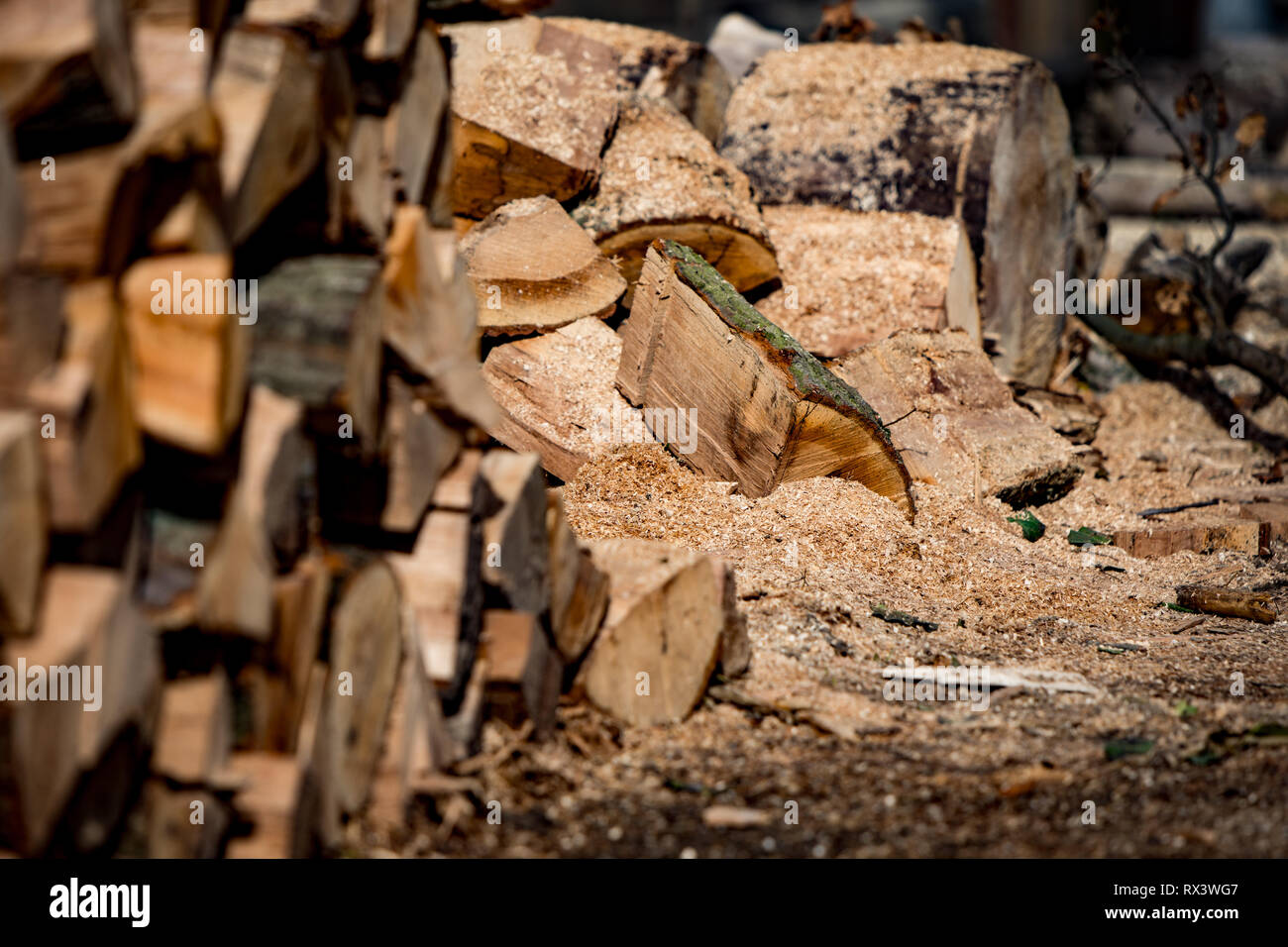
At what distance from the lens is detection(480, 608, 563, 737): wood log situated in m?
2.38

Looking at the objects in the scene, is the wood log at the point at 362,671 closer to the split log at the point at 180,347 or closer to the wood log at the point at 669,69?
the split log at the point at 180,347

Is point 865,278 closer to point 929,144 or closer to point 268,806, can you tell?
point 929,144

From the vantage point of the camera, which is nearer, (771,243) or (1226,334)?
(771,243)

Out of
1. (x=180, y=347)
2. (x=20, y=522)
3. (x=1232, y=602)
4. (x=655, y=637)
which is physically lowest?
(x=1232, y=602)

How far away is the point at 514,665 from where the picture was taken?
2.37 metres

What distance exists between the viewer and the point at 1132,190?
398 inches

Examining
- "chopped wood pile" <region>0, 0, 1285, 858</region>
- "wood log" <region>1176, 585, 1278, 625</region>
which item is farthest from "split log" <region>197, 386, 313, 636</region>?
"wood log" <region>1176, 585, 1278, 625</region>

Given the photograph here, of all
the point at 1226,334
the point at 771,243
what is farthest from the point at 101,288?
the point at 1226,334

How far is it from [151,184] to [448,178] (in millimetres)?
926

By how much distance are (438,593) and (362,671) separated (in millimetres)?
242

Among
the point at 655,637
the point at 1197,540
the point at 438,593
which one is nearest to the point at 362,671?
the point at 438,593

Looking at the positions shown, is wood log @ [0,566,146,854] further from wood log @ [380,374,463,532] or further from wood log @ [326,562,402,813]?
wood log @ [380,374,463,532]
